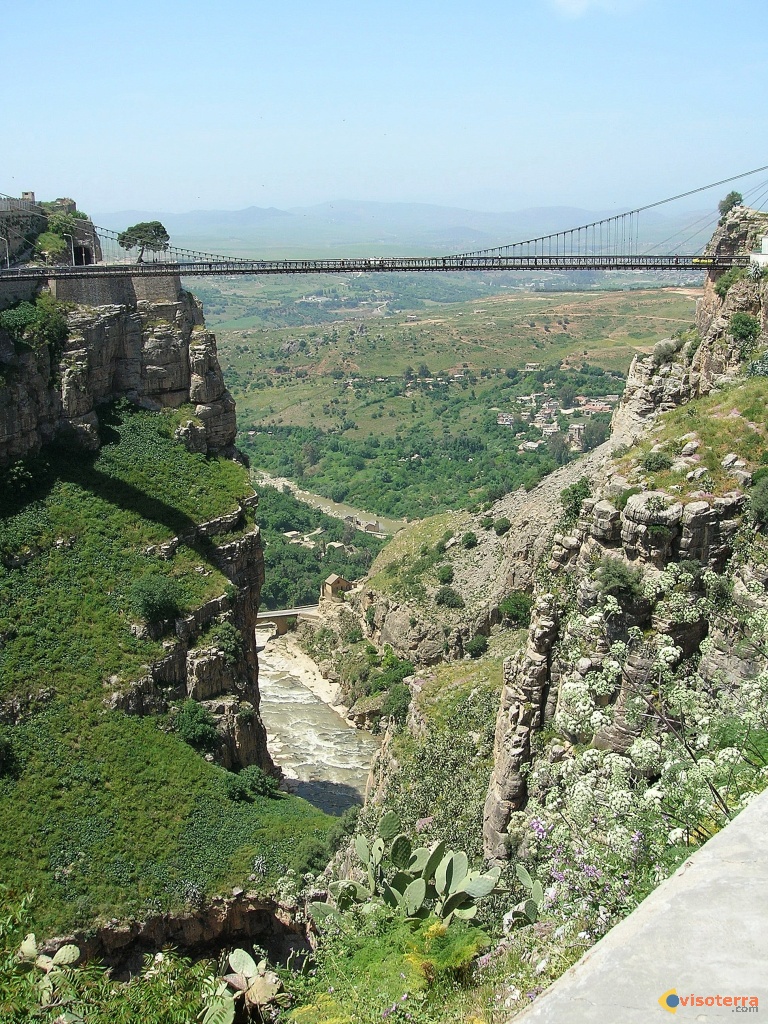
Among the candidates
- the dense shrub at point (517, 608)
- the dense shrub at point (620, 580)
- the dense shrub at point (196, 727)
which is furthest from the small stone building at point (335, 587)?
the dense shrub at point (620, 580)

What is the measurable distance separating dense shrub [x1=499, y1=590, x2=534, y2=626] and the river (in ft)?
22.4

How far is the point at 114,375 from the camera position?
33719 millimetres

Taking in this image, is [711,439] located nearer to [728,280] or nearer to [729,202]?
[728,280]

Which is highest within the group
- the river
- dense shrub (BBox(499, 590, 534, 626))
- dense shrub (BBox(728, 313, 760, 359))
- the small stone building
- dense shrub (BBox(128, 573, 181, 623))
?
dense shrub (BBox(728, 313, 760, 359))

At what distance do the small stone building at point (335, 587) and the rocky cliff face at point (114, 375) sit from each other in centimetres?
1433

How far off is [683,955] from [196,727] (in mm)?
20791

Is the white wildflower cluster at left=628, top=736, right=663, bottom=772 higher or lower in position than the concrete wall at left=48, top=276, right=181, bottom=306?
lower

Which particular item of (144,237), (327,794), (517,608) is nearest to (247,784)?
(327,794)

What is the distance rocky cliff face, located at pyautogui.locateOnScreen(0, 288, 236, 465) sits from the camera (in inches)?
1178

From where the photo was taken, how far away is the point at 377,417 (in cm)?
9400

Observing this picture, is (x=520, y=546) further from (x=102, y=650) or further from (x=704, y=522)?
(x=704, y=522)

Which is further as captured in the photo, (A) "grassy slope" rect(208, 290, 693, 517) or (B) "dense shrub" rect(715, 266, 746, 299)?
(A) "grassy slope" rect(208, 290, 693, 517)

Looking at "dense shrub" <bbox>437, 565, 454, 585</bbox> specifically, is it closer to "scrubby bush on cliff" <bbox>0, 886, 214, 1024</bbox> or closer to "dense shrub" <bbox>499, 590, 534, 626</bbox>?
"dense shrub" <bbox>499, 590, 534, 626</bbox>

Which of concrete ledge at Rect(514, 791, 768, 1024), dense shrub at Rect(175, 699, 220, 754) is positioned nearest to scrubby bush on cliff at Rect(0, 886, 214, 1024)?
concrete ledge at Rect(514, 791, 768, 1024)
